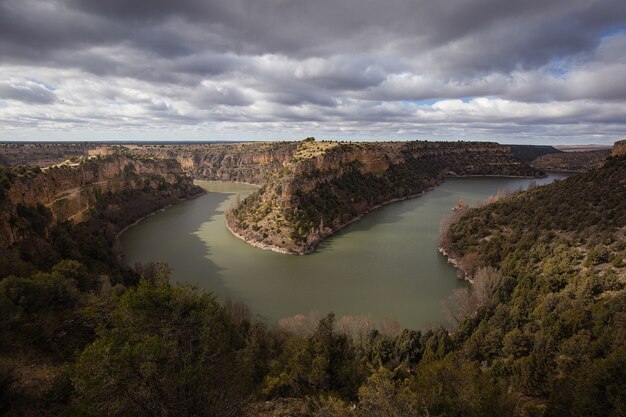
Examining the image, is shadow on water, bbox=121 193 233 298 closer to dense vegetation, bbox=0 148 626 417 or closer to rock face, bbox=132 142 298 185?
dense vegetation, bbox=0 148 626 417

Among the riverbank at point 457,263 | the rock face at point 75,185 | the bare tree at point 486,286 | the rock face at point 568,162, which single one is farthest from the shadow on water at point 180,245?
the rock face at point 568,162

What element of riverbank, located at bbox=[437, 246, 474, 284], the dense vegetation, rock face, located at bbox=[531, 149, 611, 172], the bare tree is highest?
rock face, located at bbox=[531, 149, 611, 172]

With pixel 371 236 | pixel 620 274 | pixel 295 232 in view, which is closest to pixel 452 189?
pixel 371 236

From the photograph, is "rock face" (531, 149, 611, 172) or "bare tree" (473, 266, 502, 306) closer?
"bare tree" (473, 266, 502, 306)

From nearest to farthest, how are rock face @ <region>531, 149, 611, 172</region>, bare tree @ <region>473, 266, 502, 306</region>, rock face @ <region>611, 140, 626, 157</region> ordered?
bare tree @ <region>473, 266, 502, 306</region>, rock face @ <region>611, 140, 626, 157</region>, rock face @ <region>531, 149, 611, 172</region>

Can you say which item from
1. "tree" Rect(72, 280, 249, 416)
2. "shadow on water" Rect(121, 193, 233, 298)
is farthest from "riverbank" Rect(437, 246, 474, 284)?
"tree" Rect(72, 280, 249, 416)

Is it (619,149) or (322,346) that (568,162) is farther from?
(322,346)

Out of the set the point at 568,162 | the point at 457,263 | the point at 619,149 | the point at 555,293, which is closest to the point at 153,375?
the point at 555,293
